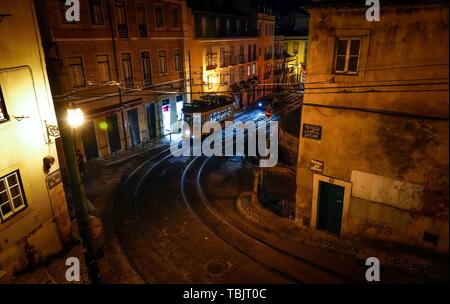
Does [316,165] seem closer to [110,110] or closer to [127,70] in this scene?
[110,110]

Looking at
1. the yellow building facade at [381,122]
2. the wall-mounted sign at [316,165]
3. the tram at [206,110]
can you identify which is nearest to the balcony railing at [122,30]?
the tram at [206,110]

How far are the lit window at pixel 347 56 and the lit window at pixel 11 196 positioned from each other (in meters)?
11.3

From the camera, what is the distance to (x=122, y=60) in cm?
2253

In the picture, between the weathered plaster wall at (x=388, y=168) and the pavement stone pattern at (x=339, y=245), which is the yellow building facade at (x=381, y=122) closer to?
the weathered plaster wall at (x=388, y=168)

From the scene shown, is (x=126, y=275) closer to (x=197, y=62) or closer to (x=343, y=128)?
(x=343, y=128)

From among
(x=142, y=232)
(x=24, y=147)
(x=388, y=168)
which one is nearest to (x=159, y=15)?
(x=24, y=147)

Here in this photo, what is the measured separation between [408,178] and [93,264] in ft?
32.7

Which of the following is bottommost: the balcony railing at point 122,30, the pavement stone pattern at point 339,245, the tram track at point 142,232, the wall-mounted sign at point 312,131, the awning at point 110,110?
the tram track at point 142,232

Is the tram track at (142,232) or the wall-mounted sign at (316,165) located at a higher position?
the wall-mounted sign at (316,165)

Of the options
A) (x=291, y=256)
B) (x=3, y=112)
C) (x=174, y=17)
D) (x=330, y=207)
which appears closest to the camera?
(x=3, y=112)

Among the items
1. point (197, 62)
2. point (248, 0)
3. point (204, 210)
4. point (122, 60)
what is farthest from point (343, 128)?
point (248, 0)

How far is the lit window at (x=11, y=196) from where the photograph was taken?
30.8ft

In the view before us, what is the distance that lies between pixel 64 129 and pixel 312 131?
8.34 meters

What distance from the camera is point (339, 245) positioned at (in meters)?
11.5
